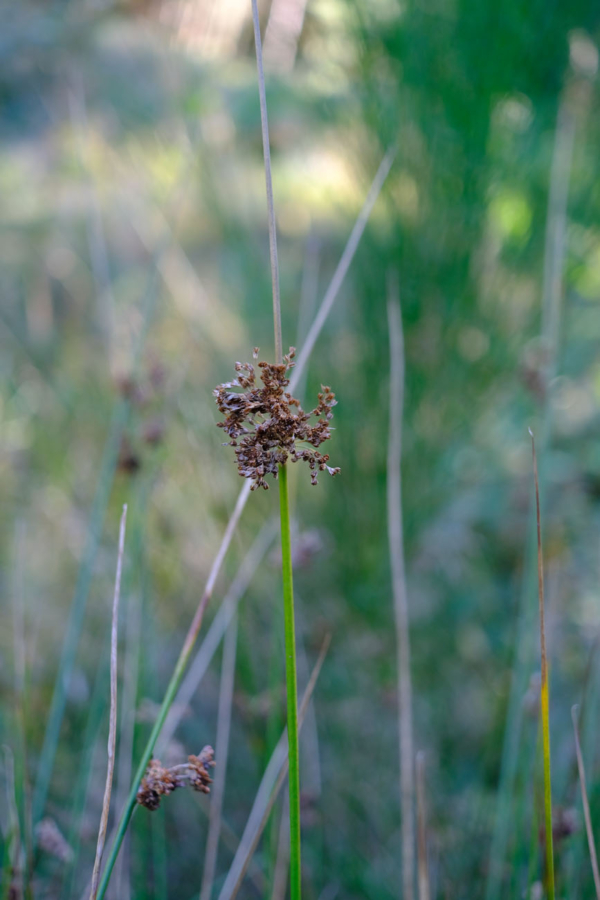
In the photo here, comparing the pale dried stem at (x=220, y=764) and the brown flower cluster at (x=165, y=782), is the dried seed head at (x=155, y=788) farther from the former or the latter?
the pale dried stem at (x=220, y=764)

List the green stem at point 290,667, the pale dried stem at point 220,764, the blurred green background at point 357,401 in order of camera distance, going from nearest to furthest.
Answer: the green stem at point 290,667
the pale dried stem at point 220,764
the blurred green background at point 357,401

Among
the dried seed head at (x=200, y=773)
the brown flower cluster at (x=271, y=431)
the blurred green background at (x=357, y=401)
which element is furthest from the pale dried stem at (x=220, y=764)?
the brown flower cluster at (x=271, y=431)

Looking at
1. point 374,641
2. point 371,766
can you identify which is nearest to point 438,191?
point 374,641

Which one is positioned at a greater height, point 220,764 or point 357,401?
point 357,401

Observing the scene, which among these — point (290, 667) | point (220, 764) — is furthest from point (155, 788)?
point (220, 764)

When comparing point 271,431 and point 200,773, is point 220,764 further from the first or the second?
point 271,431

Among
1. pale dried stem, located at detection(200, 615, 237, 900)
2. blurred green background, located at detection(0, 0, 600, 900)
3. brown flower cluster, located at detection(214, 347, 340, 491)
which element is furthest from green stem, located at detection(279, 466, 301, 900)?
blurred green background, located at detection(0, 0, 600, 900)

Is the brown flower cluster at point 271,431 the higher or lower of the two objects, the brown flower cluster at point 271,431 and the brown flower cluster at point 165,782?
the higher

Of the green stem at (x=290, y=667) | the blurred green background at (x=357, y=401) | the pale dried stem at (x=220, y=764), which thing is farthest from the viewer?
the blurred green background at (x=357, y=401)

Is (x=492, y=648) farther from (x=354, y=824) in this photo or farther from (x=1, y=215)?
(x=1, y=215)
